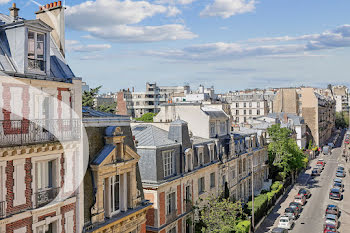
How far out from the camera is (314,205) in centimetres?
4844

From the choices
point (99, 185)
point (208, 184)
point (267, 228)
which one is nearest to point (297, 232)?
point (267, 228)

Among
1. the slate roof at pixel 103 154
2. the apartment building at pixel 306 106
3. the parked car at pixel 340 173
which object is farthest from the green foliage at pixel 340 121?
the slate roof at pixel 103 154

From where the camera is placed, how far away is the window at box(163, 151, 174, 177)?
Answer: 27.1 meters

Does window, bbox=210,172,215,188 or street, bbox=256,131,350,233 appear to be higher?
window, bbox=210,172,215,188

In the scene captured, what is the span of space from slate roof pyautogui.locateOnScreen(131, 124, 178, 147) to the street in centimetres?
1697

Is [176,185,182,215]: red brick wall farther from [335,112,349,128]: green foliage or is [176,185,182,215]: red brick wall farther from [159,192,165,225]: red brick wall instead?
[335,112,349,128]: green foliage

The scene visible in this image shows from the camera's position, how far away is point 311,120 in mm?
105875

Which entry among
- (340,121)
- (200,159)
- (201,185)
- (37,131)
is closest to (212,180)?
(201,185)

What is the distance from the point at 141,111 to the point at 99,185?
4094 inches

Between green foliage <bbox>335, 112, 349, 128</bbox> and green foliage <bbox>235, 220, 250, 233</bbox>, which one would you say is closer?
green foliage <bbox>235, 220, 250, 233</bbox>

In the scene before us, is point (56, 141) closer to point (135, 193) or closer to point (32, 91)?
point (32, 91)

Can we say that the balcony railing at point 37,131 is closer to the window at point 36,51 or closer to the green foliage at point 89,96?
the window at point 36,51

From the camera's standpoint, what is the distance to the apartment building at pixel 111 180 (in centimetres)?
1688

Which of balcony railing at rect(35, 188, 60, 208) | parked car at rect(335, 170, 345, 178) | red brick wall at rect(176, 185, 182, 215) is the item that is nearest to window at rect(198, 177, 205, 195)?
red brick wall at rect(176, 185, 182, 215)
